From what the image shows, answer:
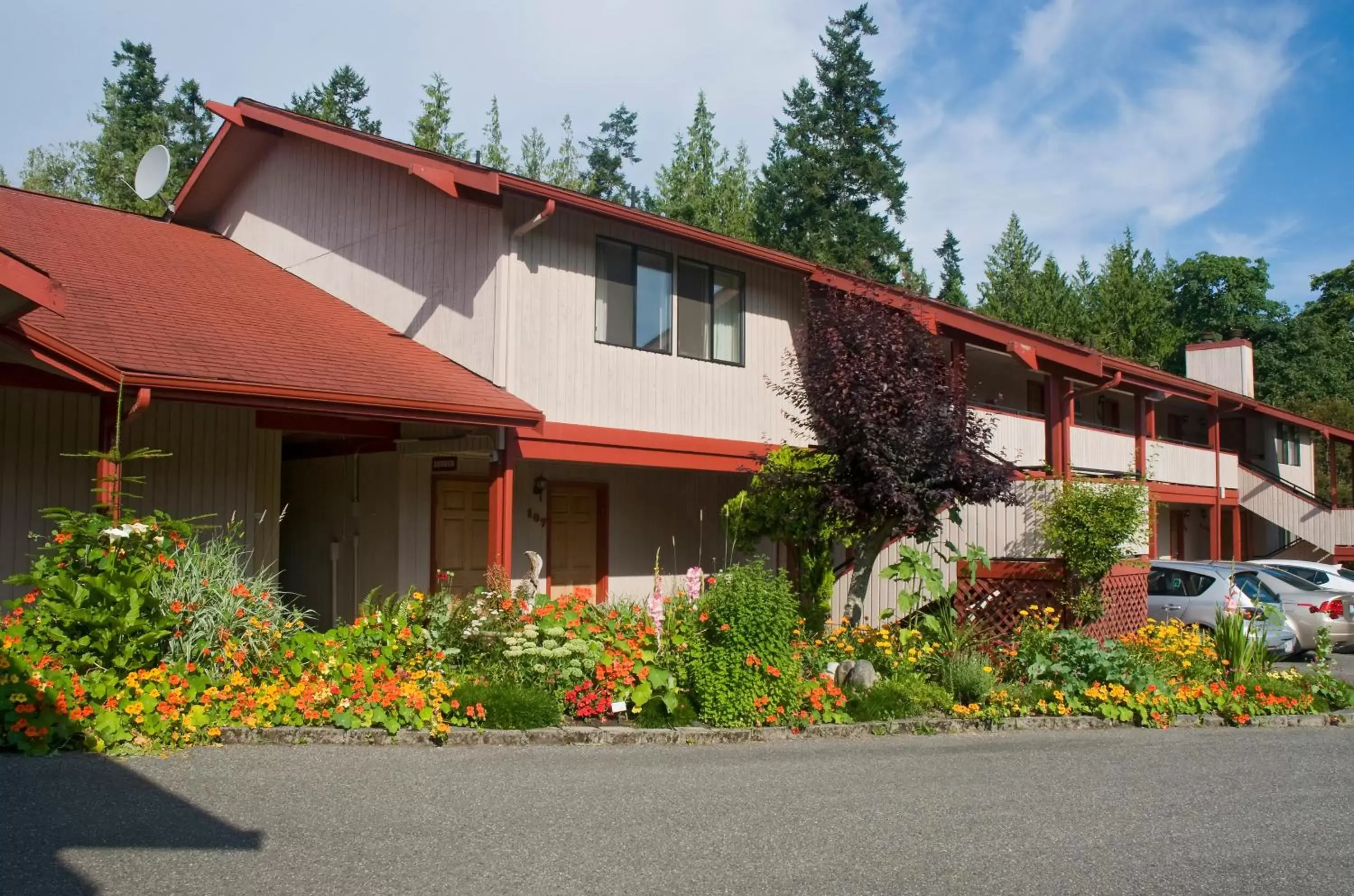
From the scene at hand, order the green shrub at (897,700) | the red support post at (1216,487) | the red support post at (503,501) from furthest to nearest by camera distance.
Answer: the red support post at (1216,487) → the red support post at (503,501) → the green shrub at (897,700)

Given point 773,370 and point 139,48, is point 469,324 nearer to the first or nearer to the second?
point 773,370

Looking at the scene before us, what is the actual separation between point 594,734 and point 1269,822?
457 centimetres

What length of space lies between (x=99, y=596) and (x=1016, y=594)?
31.3 ft

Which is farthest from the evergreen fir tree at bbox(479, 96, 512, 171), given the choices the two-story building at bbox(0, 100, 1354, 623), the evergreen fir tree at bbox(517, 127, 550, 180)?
the two-story building at bbox(0, 100, 1354, 623)

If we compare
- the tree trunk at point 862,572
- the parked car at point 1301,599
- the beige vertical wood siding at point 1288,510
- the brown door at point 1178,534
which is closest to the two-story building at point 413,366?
→ the tree trunk at point 862,572

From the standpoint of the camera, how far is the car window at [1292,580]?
17125 mm

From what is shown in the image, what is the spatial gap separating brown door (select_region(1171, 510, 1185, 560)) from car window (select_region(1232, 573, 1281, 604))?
537 inches

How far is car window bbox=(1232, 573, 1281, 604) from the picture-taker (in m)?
15.7

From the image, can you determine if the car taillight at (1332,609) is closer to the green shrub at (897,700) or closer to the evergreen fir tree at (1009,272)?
the green shrub at (897,700)

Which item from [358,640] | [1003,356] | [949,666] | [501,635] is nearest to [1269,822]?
[949,666]

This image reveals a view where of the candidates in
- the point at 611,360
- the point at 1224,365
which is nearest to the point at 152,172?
the point at 611,360

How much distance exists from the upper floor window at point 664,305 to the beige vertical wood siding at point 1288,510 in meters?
18.9

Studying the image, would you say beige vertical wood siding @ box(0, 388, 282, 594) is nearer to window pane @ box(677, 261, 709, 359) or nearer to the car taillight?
window pane @ box(677, 261, 709, 359)

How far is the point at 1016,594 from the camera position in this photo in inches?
527
